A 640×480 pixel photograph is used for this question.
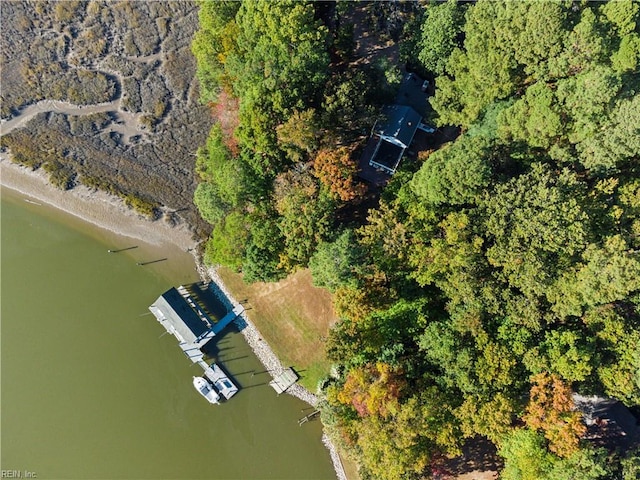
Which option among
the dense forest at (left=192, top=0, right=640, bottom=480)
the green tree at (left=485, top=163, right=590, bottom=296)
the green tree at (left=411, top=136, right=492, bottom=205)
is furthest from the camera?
the green tree at (left=411, top=136, right=492, bottom=205)

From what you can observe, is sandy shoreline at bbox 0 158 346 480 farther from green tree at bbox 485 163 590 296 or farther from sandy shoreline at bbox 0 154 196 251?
green tree at bbox 485 163 590 296

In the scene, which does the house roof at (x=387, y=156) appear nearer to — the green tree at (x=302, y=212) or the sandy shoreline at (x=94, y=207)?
the green tree at (x=302, y=212)

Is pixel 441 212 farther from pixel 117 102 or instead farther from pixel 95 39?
pixel 95 39

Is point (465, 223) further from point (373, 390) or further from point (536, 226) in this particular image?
point (373, 390)

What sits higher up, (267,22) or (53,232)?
(267,22)

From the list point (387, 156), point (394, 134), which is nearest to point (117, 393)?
point (387, 156)

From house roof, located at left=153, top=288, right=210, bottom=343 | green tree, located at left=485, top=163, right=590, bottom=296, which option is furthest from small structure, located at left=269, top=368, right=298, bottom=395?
green tree, located at left=485, top=163, right=590, bottom=296

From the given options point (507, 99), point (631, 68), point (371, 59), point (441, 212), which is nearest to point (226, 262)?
point (441, 212)

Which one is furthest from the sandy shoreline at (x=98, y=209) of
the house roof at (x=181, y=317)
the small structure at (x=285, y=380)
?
the small structure at (x=285, y=380)
